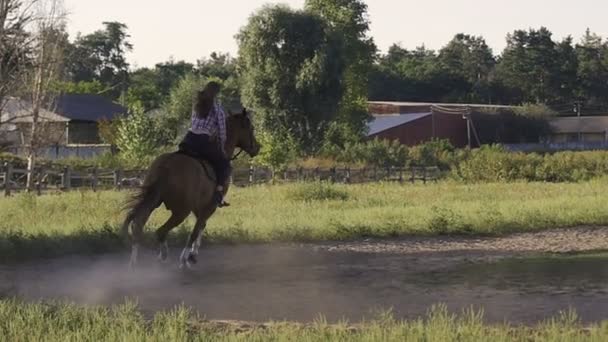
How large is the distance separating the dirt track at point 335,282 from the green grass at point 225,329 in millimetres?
1278

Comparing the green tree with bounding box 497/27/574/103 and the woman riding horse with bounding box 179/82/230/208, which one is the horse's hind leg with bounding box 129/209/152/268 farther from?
the green tree with bounding box 497/27/574/103

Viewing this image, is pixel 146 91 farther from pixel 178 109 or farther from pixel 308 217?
pixel 308 217

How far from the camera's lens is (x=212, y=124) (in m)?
15.6

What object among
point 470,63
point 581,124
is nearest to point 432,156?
point 581,124

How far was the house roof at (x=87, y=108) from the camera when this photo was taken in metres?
75.5

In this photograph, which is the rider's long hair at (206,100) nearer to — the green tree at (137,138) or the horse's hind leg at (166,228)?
the horse's hind leg at (166,228)

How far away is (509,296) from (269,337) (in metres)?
4.94

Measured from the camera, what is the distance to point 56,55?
44.0 meters

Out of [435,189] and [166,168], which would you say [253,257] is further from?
[435,189]

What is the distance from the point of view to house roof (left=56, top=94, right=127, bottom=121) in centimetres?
7547

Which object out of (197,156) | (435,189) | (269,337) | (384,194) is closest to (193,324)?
(269,337)

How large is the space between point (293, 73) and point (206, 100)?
48.3 meters

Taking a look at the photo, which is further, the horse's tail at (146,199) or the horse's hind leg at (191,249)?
the horse's hind leg at (191,249)

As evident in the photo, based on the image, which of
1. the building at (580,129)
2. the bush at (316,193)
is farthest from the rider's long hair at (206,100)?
the building at (580,129)
